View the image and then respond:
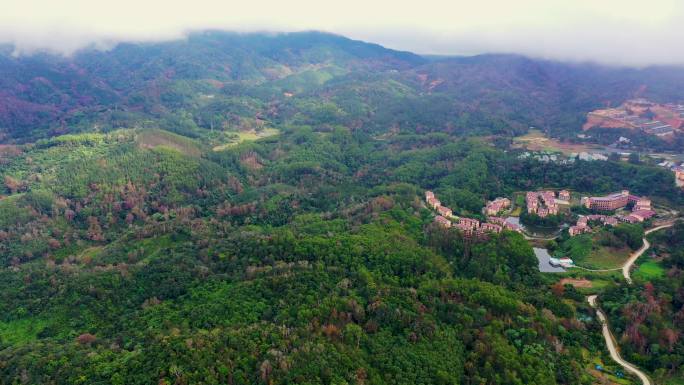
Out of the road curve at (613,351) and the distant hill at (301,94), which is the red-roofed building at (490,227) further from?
the distant hill at (301,94)

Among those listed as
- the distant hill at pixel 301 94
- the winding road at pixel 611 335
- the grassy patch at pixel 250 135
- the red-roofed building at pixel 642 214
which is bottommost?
the grassy patch at pixel 250 135

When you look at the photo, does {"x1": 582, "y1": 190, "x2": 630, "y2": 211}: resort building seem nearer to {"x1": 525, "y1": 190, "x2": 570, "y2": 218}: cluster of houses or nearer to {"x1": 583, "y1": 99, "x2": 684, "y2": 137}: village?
{"x1": 525, "y1": 190, "x2": 570, "y2": 218}: cluster of houses

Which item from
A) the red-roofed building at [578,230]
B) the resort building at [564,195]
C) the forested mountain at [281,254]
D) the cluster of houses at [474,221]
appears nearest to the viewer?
the forested mountain at [281,254]

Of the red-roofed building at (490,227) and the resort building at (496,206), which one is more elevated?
the red-roofed building at (490,227)

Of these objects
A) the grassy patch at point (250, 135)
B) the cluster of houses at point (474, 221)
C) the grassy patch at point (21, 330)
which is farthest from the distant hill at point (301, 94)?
the grassy patch at point (21, 330)

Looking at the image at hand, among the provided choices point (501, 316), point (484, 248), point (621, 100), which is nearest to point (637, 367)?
point (501, 316)

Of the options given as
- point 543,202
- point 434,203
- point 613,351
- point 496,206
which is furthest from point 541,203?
point 613,351

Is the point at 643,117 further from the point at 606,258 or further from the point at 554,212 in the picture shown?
the point at 606,258

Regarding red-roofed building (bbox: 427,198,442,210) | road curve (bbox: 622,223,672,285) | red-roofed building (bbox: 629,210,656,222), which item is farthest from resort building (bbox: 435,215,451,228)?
red-roofed building (bbox: 629,210,656,222)
